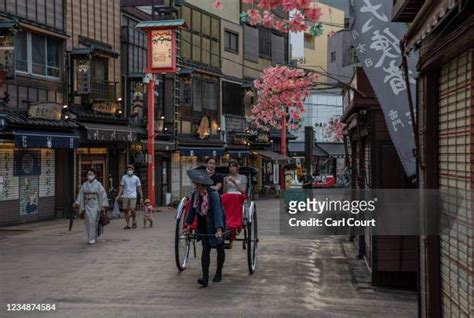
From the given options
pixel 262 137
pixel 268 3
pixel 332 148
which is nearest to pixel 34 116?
pixel 268 3

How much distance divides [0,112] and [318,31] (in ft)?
31.2

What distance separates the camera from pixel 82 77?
22.4 meters

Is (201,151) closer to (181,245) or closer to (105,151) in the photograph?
(105,151)

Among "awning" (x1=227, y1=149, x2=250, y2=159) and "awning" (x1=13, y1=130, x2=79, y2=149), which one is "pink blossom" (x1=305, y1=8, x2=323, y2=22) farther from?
"awning" (x1=227, y1=149, x2=250, y2=159)

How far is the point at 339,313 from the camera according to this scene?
24.7ft

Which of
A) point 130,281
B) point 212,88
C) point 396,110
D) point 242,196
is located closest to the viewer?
point 396,110

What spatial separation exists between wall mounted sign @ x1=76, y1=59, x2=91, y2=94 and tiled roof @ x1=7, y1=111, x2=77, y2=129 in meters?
2.06

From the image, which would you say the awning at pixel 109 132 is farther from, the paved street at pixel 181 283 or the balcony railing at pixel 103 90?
the paved street at pixel 181 283

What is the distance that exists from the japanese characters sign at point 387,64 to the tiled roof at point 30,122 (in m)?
13.3

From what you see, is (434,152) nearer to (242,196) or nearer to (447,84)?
(447,84)

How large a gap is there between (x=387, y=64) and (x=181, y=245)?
16.6 ft

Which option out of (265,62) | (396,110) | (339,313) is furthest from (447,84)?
(265,62)

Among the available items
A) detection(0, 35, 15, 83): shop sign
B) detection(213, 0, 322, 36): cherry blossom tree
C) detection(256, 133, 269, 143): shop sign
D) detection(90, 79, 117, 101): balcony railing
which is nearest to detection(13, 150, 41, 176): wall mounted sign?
detection(0, 35, 15, 83): shop sign

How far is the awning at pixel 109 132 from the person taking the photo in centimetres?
2202
